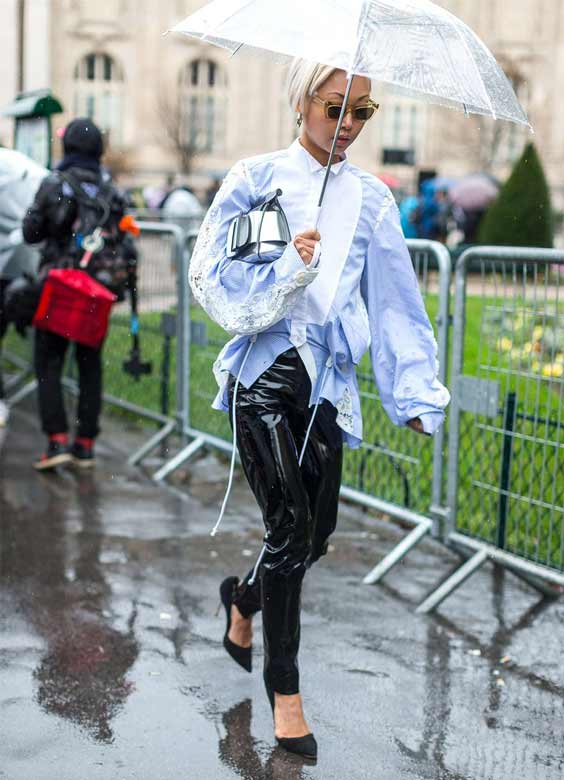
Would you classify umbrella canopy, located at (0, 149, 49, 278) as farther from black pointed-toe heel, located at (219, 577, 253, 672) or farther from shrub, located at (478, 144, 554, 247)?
shrub, located at (478, 144, 554, 247)

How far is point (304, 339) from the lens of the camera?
368 centimetres

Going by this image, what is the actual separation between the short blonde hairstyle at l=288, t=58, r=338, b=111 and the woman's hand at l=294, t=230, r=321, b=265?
0.45m

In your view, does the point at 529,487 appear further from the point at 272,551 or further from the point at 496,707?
the point at 272,551

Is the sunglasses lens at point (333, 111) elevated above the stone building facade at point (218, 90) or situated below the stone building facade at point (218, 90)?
below

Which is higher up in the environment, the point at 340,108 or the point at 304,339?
the point at 340,108

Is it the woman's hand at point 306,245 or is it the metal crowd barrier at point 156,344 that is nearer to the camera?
the woman's hand at point 306,245

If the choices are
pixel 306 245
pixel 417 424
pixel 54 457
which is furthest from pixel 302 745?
pixel 54 457

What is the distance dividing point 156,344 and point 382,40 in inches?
192

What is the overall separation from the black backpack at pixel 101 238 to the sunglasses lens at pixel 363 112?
362cm

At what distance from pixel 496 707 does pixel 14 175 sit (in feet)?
14.7

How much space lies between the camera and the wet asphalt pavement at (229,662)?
3.72 meters

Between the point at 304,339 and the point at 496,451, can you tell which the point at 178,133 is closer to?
the point at 496,451

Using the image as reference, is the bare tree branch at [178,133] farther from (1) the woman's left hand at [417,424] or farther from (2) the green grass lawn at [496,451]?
(1) the woman's left hand at [417,424]

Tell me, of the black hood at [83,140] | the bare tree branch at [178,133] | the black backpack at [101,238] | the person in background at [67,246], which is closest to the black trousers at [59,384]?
the person in background at [67,246]
